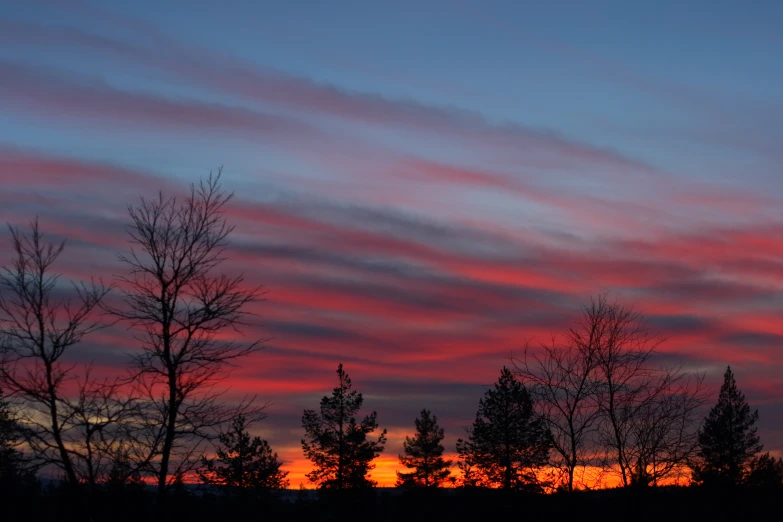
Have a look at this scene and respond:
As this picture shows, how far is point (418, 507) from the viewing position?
51.8m

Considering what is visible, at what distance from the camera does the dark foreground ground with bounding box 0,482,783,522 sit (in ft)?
65.2

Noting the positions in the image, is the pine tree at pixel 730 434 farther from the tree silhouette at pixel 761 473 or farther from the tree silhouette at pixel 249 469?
the tree silhouette at pixel 249 469

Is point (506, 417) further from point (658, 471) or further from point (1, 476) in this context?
point (1, 476)

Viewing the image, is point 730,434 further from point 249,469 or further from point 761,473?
point 249,469

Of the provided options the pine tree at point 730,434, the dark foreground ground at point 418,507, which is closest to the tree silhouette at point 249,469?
the dark foreground ground at point 418,507

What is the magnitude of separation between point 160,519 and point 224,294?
5081mm

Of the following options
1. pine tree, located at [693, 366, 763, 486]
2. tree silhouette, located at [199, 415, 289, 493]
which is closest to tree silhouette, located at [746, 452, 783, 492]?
pine tree, located at [693, 366, 763, 486]

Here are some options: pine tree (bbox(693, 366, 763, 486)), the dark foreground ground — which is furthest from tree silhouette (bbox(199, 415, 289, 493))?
pine tree (bbox(693, 366, 763, 486))

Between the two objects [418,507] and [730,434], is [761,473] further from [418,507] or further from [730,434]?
[418,507]

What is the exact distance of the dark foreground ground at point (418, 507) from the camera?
1986 cm

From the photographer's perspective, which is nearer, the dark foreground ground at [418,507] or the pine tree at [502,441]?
the dark foreground ground at [418,507]

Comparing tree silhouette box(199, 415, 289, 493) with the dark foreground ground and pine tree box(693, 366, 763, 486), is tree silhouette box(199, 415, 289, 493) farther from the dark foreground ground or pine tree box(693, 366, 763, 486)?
pine tree box(693, 366, 763, 486)

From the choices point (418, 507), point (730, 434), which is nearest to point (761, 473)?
point (730, 434)

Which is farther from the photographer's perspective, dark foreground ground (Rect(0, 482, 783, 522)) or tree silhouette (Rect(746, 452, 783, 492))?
tree silhouette (Rect(746, 452, 783, 492))
